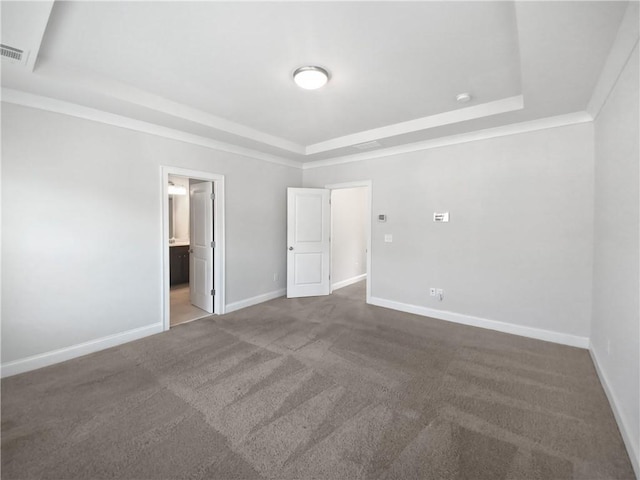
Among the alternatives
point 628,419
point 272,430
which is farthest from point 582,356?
point 272,430

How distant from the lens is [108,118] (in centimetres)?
308

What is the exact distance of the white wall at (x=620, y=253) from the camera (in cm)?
176

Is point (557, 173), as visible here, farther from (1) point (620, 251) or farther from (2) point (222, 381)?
(2) point (222, 381)

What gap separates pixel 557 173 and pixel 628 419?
8.18ft

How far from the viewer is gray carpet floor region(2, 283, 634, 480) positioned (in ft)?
5.44

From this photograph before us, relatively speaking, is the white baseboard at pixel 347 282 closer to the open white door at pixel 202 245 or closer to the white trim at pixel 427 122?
the open white door at pixel 202 245

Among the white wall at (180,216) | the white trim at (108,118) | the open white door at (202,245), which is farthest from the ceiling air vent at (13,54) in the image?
the white wall at (180,216)

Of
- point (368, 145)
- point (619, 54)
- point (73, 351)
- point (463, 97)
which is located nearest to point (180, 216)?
point (73, 351)

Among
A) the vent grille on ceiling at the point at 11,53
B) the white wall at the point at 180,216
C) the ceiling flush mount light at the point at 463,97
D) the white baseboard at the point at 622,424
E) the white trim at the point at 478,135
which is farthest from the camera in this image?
the white wall at the point at 180,216

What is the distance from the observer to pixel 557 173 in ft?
10.6

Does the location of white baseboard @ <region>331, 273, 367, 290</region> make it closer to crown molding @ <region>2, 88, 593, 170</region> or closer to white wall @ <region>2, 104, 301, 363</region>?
crown molding @ <region>2, 88, 593, 170</region>

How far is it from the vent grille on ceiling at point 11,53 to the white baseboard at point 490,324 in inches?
187

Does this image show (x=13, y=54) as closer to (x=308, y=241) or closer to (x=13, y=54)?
(x=13, y=54)

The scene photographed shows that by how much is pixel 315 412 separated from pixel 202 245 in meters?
3.26
